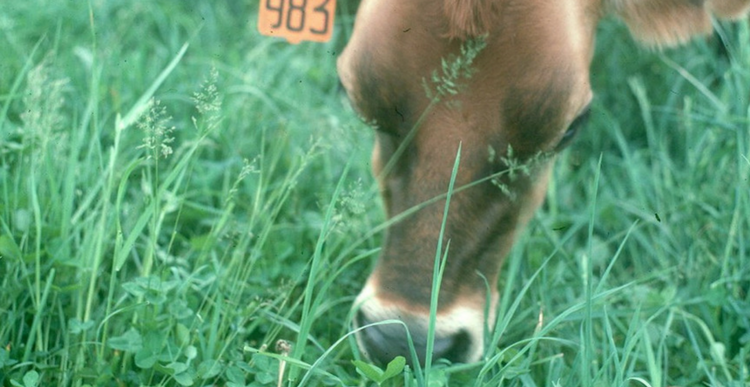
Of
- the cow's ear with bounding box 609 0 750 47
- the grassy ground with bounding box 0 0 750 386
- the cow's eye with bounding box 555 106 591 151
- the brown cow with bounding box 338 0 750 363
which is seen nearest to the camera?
the grassy ground with bounding box 0 0 750 386

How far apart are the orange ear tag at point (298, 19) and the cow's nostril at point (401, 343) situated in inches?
36.3

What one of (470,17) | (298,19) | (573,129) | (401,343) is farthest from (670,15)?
(401,343)

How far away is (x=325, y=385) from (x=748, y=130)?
6.04ft

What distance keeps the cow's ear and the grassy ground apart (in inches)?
17.5

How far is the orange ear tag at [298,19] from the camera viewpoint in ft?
9.27

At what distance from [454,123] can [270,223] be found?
55 centimetres

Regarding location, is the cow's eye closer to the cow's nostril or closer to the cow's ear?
the cow's ear

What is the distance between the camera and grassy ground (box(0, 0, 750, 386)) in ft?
7.23

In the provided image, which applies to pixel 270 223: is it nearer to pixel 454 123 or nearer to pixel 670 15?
pixel 454 123

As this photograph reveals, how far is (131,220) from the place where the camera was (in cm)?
273

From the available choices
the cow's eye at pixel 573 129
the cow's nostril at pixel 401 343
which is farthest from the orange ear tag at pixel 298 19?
the cow's nostril at pixel 401 343

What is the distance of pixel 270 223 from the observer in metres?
2.44

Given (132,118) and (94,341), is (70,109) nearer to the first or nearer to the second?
(132,118)

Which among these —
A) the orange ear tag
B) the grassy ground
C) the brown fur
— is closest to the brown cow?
the brown fur
